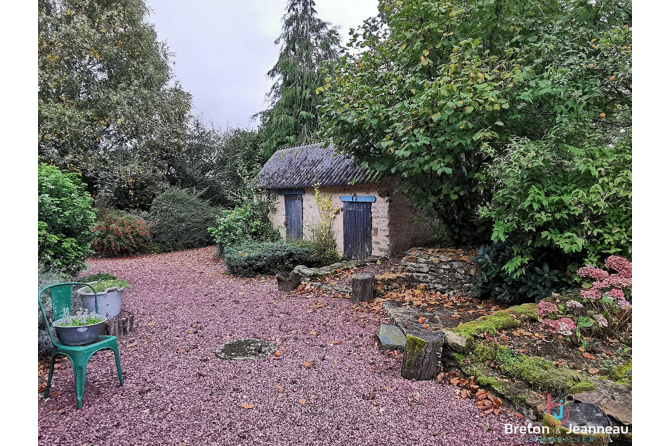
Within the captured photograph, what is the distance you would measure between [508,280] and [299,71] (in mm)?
16070

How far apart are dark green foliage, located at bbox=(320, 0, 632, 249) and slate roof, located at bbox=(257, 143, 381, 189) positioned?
262 centimetres

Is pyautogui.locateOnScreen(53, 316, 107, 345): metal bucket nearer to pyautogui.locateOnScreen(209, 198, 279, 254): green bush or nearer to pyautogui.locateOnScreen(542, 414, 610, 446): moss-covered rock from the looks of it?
pyautogui.locateOnScreen(542, 414, 610, 446): moss-covered rock

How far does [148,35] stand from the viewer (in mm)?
16344

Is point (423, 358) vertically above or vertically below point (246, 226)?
below

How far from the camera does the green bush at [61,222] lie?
5.92 m

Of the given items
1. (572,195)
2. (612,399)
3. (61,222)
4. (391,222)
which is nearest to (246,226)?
(391,222)

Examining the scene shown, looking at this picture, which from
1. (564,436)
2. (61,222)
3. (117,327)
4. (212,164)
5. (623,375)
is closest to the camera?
(564,436)

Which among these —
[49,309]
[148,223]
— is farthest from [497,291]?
[148,223]

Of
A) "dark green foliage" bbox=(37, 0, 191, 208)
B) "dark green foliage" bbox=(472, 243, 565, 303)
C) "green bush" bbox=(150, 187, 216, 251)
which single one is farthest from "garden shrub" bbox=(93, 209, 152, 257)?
"dark green foliage" bbox=(472, 243, 565, 303)

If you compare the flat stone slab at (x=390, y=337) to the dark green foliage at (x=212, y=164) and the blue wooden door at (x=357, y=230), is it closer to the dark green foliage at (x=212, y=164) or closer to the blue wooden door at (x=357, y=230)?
the blue wooden door at (x=357, y=230)

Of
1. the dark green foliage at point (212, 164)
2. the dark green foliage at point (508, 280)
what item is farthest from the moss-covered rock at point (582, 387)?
the dark green foliage at point (212, 164)

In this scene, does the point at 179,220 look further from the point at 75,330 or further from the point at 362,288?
the point at 75,330

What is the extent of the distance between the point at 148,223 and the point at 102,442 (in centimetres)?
1215

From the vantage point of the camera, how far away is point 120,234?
12258 mm
